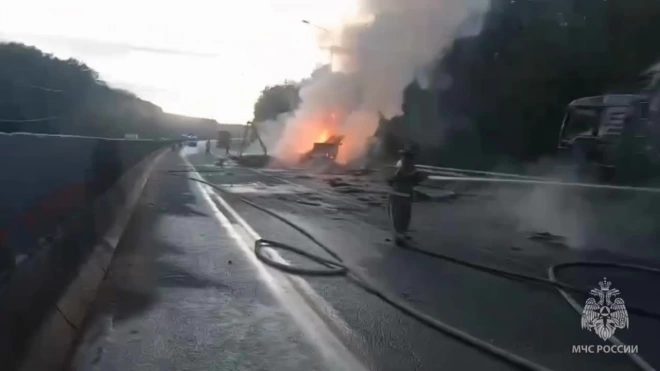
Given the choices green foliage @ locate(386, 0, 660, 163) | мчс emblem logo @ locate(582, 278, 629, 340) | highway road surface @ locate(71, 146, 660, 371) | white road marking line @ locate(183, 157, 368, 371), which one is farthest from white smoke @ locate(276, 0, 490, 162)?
мчс emblem logo @ locate(582, 278, 629, 340)

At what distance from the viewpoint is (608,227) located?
641 inches

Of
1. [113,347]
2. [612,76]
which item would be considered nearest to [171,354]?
[113,347]

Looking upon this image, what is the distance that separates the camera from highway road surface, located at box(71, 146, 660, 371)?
618 cm

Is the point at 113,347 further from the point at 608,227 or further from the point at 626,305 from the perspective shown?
the point at 608,227

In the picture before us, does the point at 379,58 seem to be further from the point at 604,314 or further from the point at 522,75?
the point at 604,314

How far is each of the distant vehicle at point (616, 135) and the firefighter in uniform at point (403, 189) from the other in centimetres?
907

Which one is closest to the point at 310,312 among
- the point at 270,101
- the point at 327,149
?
the point at 327,149

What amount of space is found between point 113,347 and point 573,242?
999cm

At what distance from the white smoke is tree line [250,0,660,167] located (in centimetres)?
116

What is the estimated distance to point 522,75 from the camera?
37.5 m

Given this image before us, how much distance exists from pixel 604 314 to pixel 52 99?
3382cm

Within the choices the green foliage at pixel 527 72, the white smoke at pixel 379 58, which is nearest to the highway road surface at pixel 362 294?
the white smoke at pixel 379 58

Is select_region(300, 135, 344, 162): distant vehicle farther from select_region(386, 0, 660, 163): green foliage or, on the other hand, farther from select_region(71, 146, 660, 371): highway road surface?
select_region(71, 146, 660, 371): highway road surface

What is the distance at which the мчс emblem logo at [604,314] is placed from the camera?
7074 millimetres
